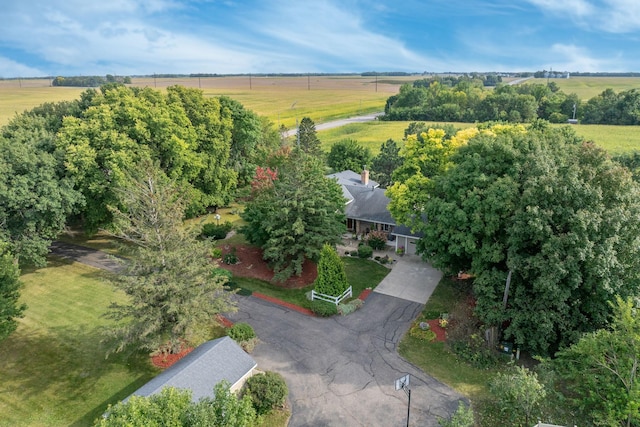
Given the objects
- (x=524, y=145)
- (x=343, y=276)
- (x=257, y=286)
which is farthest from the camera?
(x=257, y=286)

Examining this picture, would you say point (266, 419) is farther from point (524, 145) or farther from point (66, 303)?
point (524, 145)

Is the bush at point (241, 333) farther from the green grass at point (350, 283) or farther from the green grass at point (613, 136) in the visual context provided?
the green grass at point (613, 136)

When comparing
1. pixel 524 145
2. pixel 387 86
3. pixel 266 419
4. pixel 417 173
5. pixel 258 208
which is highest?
pixel 387 86

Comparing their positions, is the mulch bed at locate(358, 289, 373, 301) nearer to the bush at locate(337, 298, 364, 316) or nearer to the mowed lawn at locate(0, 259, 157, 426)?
the bush at locate(337, 298, 364, 316)

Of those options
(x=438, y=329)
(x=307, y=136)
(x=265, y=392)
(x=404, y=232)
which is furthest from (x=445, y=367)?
(x=307, y=136)

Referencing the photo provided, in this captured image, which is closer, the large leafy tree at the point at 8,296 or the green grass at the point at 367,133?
the large leafy tree at the point at 8,296

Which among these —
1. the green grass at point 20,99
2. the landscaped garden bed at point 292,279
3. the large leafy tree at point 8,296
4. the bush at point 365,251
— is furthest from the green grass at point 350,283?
the green grass at point 20,99

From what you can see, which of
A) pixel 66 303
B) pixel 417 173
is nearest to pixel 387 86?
pixel 417 173
